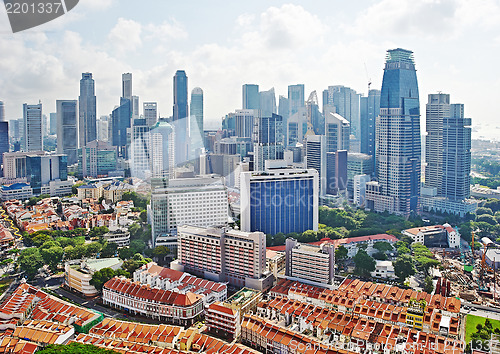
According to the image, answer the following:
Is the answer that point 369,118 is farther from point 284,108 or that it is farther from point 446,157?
point 446,157

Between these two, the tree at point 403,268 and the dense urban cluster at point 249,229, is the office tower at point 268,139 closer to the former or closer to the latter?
the dense urban cluster at point 249,229

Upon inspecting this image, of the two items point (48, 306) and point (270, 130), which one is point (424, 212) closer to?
point (270, 130)

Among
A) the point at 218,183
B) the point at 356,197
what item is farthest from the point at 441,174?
the point at 218,183

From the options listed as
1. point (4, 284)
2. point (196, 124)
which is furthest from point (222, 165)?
point (4, 284)

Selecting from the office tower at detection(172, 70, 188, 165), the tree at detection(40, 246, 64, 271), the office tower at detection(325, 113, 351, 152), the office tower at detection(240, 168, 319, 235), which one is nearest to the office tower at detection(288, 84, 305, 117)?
the office tower at detection(325, 113, 351, 152)

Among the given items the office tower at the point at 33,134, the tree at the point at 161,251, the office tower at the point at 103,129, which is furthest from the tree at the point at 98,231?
the office tower at the point at 103,129

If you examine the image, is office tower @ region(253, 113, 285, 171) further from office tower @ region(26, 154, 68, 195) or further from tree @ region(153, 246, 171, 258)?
office tower @ region(26, 154, 68, 195)
